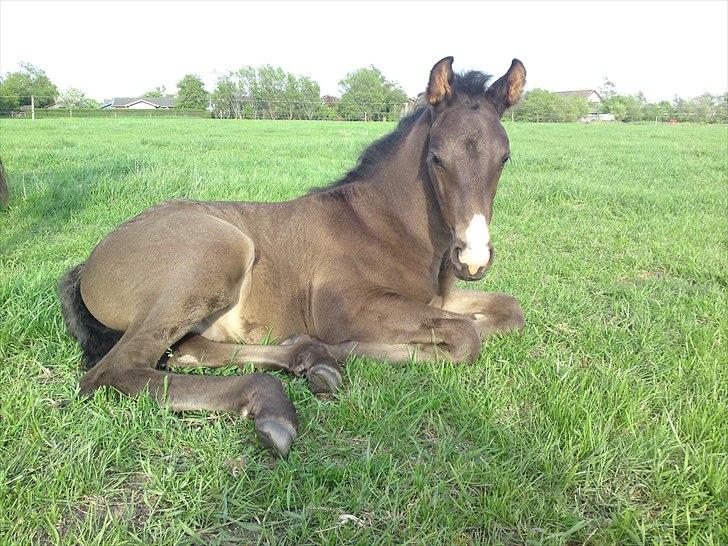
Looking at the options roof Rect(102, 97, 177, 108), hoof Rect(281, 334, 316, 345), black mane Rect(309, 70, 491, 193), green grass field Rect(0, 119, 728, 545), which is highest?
roof Rect(102, 97, 177, 108)

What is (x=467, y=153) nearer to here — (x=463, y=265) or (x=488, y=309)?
(x=463, y=265)

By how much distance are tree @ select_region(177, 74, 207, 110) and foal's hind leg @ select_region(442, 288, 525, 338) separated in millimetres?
85584

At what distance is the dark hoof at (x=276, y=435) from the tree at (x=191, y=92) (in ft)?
286

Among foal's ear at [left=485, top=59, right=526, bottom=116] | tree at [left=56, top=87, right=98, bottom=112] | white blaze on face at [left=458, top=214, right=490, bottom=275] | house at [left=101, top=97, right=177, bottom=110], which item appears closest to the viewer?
white blaze on face at [left=458, top=214, right=490, bottom=275]

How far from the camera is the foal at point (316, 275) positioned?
10.0 feet

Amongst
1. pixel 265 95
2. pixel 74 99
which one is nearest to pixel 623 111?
pixel 265 95

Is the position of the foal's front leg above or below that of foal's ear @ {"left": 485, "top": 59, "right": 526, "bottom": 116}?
below

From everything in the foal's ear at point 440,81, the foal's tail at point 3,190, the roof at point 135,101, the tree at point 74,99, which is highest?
the roof at point 135,101

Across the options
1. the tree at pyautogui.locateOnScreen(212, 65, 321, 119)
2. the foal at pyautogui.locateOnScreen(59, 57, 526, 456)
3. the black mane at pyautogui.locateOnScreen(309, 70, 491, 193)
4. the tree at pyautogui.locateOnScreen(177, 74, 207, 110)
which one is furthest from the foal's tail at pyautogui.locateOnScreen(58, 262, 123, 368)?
the tree at pyautogui.locateOnScreen(177, 74, 207, 110)

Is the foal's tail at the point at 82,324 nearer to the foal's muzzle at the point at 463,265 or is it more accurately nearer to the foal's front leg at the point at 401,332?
the foal's front leg at the point at 401,332

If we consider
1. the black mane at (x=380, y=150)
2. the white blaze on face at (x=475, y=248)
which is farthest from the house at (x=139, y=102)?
the white blaze on face at (x=475, y=248)

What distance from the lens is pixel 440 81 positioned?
11.9 ft

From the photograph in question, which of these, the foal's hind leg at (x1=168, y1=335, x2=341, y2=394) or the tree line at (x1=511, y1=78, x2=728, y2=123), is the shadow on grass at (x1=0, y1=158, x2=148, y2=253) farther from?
the tree line at (x1=511, y1=78, x2=728, y2=123)

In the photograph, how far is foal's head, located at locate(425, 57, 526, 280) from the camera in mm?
3189
